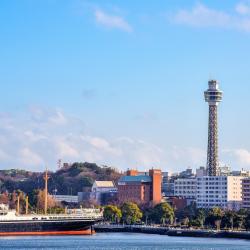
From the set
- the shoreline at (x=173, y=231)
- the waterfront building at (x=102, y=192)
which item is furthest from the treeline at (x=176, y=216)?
the waterfront building at (x=102, y=192)

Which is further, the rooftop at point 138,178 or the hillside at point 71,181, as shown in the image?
the hillside at point 71,181

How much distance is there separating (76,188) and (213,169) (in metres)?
40.9

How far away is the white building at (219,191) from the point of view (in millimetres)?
150375

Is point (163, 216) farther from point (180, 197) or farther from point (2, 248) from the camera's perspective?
point (2, 248)

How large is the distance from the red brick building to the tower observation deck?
11.3 meters

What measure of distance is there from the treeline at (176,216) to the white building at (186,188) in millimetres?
22337

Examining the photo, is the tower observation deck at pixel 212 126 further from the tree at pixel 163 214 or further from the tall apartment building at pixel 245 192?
the tree at pixel 163 214

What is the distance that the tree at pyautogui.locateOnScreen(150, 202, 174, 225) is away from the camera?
123562mm

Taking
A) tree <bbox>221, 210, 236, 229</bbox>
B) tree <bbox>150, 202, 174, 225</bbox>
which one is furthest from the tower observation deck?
tree <bbox>221, 210, 236, 229</bbox>

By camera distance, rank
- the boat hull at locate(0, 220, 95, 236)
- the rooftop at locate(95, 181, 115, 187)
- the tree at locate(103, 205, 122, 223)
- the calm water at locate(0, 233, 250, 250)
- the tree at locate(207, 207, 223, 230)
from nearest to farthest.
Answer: the calm water at locate(0, 233, 250, 250) < the boat hull at locate(0, 220, 95, 236) < the tree at locate(207, 207, 223, 230) < the tree at locate(103, 205, 122, 223) < the rooftop at locate(95, 181, 115, 187)

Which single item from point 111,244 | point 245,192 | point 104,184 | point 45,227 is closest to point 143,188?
point 245,192

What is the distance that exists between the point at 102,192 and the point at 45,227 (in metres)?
70.0

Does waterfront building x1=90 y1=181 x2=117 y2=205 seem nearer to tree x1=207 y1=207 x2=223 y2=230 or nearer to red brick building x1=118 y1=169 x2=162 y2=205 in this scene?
red brick building x1=118 y1=169 x2=162 y2=205

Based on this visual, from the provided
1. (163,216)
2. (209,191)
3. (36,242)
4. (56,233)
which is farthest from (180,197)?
(36,242)
